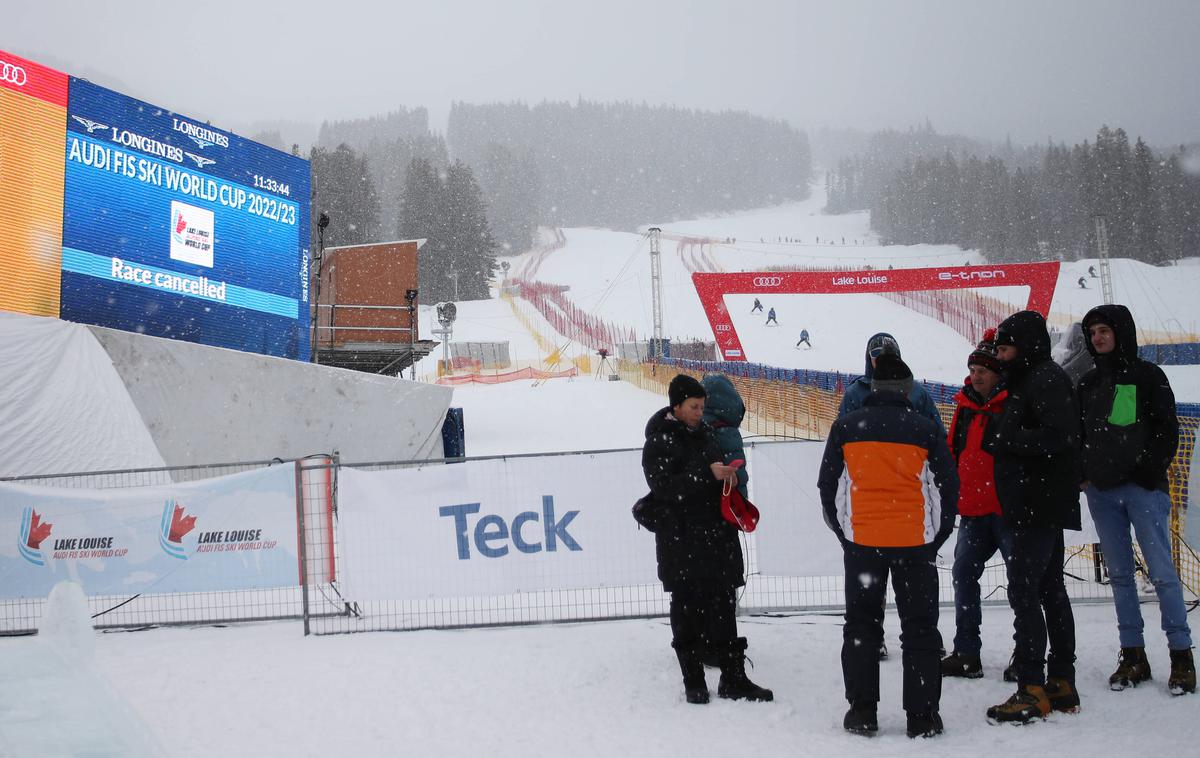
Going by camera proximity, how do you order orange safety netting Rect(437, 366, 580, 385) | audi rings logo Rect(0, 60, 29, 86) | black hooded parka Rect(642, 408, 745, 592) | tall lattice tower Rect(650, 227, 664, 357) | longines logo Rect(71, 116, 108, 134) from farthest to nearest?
1. orange safety netting Rect(437, 366, 580, 385)
2. tall lattice tower Rect(650, 227, 664, 357)
3. longines logo Rect(71, 116, 108, 134)
4. audi rings logo Rect(0, 60, 29, 86)
5. black hooded parka Rect(642, 408, 745, 592)

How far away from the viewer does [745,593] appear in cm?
645

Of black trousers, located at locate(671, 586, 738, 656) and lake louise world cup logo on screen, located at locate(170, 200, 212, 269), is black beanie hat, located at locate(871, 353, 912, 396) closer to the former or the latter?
black trousers, located at locate(671, 586, 738, 656)

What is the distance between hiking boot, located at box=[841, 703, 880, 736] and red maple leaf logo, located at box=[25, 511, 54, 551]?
19.5ft

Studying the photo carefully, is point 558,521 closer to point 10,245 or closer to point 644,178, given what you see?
point 10,245

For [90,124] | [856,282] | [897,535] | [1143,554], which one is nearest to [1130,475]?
[1143,554]

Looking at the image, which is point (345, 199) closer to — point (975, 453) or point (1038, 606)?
point (975, 453)

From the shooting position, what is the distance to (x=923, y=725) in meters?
3.75

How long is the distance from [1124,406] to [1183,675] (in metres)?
1.31

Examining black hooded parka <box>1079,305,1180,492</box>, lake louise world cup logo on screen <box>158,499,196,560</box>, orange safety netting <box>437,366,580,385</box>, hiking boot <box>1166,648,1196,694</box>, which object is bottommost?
hiking boot <box>1166,648,1196,694</box>

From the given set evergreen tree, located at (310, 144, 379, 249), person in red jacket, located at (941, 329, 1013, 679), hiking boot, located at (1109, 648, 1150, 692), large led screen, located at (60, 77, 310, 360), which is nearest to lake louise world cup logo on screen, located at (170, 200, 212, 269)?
large led screen, located at (60, 77, 310, 360)

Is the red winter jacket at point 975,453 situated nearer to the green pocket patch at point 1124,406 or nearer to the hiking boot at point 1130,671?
the green pocket patch at point 1124,406

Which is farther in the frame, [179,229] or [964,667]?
[179,229]

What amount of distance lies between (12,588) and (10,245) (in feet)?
20.4

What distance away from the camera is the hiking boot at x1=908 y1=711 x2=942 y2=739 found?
148 inches
